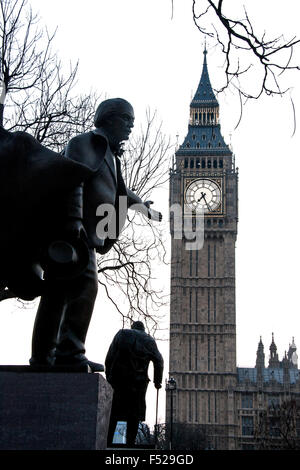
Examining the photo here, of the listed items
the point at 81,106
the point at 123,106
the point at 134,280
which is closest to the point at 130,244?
the point at 134,280

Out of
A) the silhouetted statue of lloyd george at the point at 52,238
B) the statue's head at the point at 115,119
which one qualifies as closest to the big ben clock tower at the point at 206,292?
the statue's head at the point at 115,119

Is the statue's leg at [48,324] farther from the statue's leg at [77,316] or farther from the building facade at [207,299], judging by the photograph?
the building facade at [207,299]

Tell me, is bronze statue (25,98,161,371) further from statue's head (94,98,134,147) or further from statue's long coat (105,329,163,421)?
statue's long coat (105,329,163,421)

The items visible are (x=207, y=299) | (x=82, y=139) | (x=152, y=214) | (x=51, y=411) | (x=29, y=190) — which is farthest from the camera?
(x=207, y=299)

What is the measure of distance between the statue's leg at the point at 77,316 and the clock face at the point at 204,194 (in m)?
64.1

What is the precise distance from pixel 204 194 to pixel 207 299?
11.4 metres

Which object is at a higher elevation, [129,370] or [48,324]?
[129,370]

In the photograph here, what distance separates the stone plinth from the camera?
3352 mm

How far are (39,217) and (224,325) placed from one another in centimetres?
6489

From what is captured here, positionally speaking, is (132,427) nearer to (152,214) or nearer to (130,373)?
(130,373)

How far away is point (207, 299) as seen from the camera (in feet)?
225

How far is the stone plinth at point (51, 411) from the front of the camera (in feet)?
11.0

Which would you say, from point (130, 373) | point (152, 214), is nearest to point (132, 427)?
point (130, 373)

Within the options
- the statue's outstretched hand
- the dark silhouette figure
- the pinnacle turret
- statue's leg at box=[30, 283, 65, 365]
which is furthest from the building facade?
statue's leg at box=[30, 283, 65, 365]
